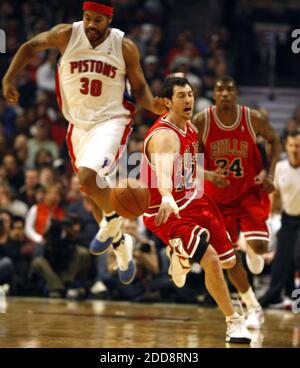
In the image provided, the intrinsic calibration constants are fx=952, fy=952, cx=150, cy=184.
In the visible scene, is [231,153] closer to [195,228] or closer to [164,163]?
[195,228]

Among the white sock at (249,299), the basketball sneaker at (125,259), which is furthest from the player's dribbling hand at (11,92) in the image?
the white sock at (249,299)

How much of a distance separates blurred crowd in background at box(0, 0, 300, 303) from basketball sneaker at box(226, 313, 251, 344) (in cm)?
342

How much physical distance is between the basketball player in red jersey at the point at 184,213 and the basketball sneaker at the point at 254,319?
3.42ft

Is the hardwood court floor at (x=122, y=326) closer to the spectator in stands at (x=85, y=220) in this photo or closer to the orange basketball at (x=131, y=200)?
the orange basketball at (x=131, y=200)

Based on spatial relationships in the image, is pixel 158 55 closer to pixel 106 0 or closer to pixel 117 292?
pixel 117 292

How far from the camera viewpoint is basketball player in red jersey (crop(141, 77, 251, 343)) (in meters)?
6.48

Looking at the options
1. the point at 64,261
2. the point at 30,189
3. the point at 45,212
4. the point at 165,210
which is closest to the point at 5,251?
the point at 64,261

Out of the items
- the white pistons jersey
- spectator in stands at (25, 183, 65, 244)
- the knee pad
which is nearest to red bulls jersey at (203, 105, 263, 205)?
the white pistons jersey

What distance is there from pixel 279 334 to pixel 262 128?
170 centimetres

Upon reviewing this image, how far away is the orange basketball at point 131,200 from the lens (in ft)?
22.0

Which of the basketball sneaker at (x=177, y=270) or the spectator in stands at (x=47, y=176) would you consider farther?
the spectator in stands at (x=47, y=176)

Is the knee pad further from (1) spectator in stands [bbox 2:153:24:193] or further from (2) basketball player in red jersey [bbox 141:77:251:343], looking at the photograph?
(1) spectator in stands [bbox 2:153:24:193]

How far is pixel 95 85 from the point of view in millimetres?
7441

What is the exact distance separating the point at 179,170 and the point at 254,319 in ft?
5.86
